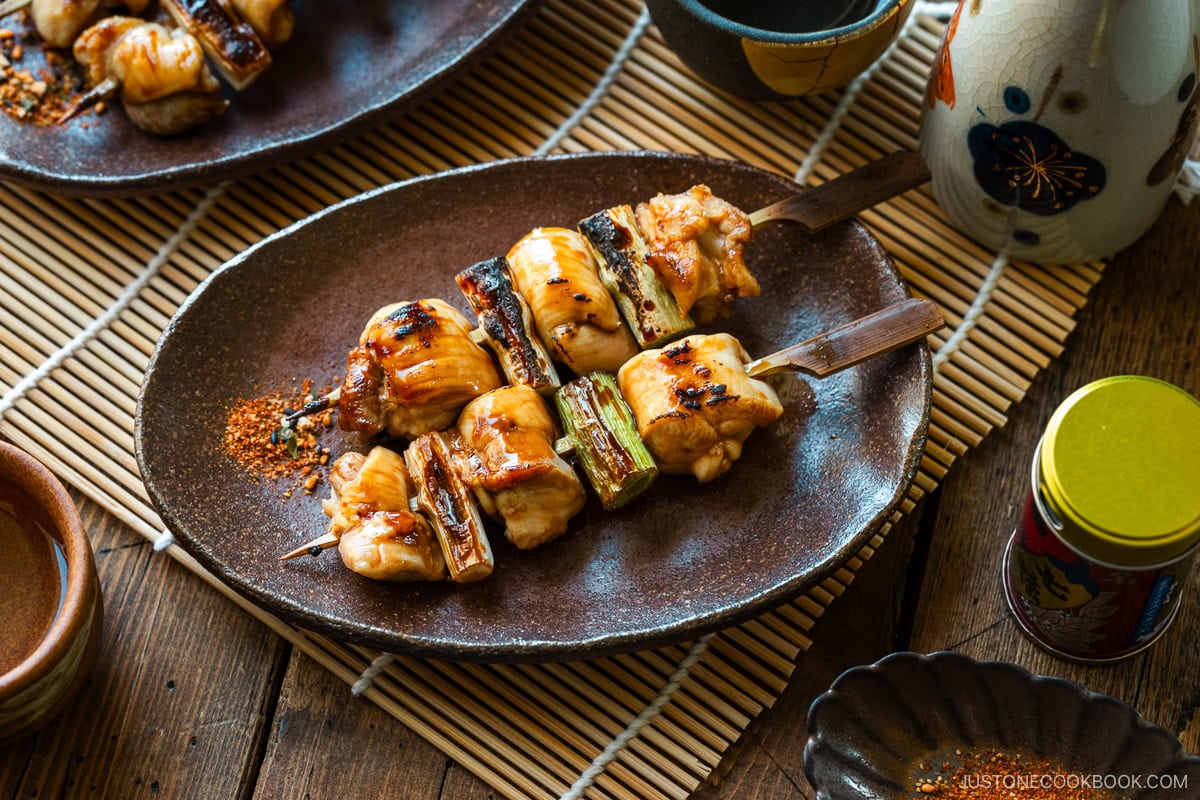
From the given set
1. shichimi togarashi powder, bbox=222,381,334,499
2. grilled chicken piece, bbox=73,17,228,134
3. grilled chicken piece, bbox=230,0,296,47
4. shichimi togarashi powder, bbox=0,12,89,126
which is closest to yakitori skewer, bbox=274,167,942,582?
shichimi togarashi powder, bbox=222,381,334,499

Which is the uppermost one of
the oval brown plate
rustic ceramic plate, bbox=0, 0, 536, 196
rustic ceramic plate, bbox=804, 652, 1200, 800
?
rustic ceramic plate, bbox=0, 0, 536, 196

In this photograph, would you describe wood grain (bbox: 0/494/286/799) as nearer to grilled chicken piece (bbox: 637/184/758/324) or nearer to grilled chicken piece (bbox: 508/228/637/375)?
grilled chicken piece (bbox: 508/228/637/375)

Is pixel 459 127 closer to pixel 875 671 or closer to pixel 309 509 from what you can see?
pixel 309 509

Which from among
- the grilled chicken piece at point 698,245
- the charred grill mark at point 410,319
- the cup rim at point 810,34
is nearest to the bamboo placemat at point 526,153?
the cup rim at point 810,34

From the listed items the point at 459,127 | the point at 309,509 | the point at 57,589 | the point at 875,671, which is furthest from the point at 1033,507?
the point at 57,589

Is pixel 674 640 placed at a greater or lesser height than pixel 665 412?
lesser

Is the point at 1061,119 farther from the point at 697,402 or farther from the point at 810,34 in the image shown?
the point at 697,402
